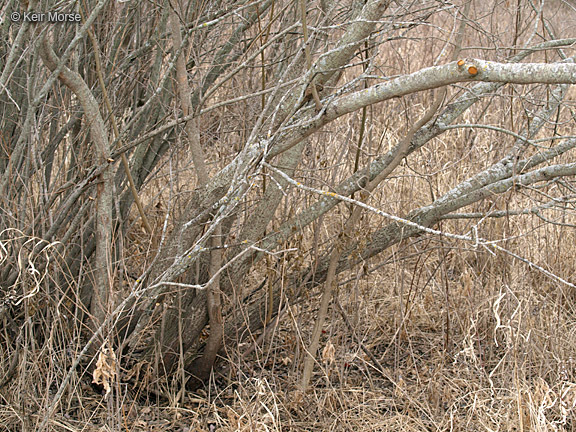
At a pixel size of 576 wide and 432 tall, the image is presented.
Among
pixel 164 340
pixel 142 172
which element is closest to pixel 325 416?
pixel 164 340

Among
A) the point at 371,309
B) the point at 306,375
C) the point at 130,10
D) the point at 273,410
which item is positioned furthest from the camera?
the point at 371,309

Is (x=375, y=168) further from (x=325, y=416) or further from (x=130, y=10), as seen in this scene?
(x=130, y=10)

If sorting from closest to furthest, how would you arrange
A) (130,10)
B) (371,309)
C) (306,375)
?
(306,375) → (130,10) → (371,309)

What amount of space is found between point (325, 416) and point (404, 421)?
34cm

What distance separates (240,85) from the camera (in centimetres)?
313
